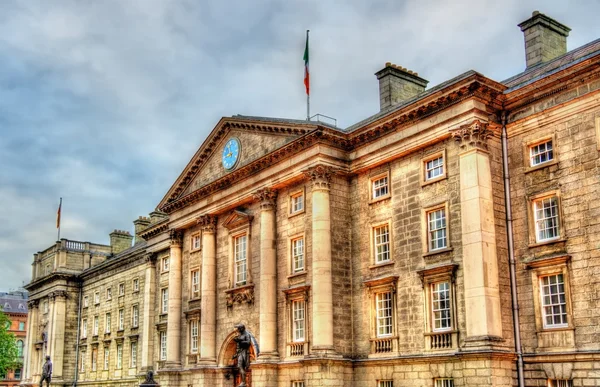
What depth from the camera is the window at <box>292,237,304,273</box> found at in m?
34.4

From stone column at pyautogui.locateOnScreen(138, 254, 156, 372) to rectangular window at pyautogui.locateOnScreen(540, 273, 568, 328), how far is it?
3227cm

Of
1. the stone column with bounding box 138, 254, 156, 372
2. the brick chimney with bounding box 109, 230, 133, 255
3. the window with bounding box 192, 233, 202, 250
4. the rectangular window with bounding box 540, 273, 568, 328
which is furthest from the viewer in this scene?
the brick chimney with bounding box 109, 230, 133, 255

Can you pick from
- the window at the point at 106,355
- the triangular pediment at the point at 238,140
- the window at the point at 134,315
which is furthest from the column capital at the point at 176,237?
the window at the point at 106,355

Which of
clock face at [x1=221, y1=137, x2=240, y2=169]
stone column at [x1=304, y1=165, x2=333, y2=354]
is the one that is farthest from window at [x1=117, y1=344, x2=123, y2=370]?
stone column at [x1=304, y1=165, x2=333, y2=354]

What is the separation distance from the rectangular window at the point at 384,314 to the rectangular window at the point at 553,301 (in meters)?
6.92

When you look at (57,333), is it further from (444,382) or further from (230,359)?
(444,382)

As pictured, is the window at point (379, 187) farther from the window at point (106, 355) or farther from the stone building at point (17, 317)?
the stone building at point (17, 317)

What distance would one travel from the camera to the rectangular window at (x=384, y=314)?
1206 inches

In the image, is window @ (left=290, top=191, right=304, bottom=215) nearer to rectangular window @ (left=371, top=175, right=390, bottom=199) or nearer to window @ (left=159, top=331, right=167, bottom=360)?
rectangular window @ (left=371, top=175, right=390, bottom=199)

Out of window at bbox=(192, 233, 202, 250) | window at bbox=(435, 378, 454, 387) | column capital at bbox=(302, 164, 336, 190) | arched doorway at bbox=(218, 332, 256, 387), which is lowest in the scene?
window at bbox=(435, 378, 454, 387)

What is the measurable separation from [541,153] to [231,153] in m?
18.4

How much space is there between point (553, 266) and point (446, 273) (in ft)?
13.5

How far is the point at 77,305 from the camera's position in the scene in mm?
67562

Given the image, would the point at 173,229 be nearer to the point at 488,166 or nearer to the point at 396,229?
the point at 396,229
